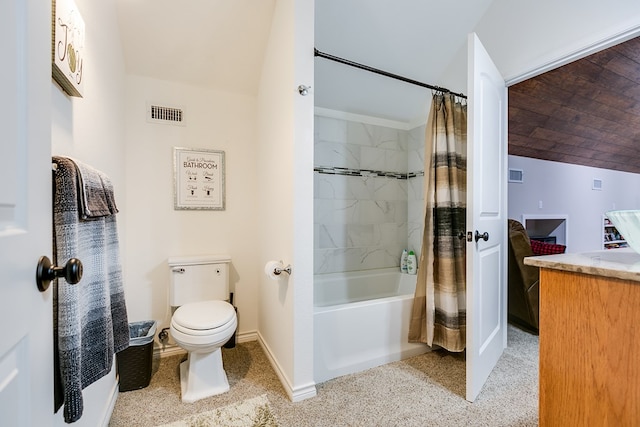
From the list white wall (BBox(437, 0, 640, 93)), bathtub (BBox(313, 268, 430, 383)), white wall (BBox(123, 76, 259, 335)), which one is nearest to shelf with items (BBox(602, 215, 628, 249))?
white wall (BBox(437, 0, 640, 93))

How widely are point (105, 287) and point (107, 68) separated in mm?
1262

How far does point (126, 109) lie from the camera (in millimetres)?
2082

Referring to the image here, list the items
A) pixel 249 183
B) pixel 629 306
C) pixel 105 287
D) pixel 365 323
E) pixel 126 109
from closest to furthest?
1. pixel 629 306
2. pixel 105 287
3. pixel 365 323
4. pixel 126 109
5. pixel 249 183

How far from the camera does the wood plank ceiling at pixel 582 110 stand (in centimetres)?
260

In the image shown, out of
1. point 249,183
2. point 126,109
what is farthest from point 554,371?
point 126,109

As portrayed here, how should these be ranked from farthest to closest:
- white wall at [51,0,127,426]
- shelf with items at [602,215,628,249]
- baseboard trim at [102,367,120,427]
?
shelf with items at [602,215,628,249], baseboard trim at [102,367,120,427], white wall at [51,0,127,426]

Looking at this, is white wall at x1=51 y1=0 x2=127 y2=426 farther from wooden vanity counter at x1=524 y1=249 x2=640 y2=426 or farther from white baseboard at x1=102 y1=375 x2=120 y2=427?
wooden vanity counter at x1=524 y1=249 x2=640 y2=426

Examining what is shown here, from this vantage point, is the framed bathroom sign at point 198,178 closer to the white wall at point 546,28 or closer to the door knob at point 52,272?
the door knob at point 52,272

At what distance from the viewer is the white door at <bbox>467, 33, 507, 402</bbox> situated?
163 cm

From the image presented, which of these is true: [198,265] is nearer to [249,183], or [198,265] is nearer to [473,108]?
[249,183]

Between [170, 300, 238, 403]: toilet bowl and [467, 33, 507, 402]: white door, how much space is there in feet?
4.73

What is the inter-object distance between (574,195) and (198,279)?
554 centimetres

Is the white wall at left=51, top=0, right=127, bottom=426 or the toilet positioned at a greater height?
the white wall at left=51, top=0, right=127, bottom=426

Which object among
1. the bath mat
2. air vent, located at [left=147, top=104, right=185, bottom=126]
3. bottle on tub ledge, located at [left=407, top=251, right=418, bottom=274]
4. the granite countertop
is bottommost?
the bath mat
